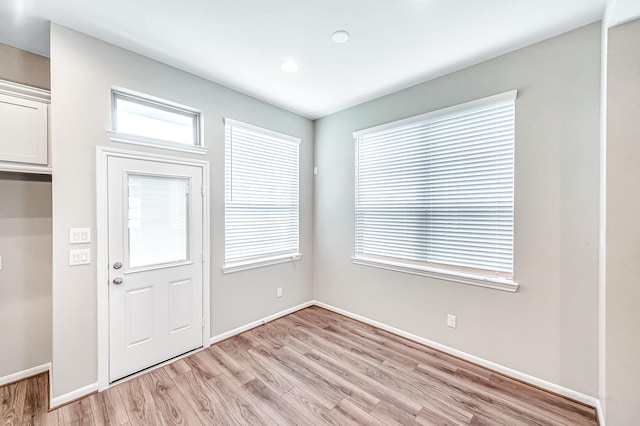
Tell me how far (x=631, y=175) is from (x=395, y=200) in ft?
6.11

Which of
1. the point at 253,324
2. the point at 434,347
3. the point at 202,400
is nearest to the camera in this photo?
the point at 202,400

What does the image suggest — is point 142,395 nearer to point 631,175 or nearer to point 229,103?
point 229,103

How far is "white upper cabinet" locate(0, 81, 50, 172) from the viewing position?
1938 mm

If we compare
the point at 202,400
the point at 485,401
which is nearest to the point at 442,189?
the point at 485,401

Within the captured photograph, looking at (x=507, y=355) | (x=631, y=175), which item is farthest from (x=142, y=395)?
(x=631, y=175)

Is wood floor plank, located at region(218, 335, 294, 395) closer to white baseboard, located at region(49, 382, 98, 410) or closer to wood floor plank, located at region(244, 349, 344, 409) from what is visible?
wood floor plank, located at region(244, 349, 344, 409)

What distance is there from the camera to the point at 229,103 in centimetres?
304

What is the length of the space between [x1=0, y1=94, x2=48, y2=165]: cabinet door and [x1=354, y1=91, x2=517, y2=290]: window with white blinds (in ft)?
10.0

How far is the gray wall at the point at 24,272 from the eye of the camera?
2189 millimetres

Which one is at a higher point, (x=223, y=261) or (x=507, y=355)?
(x=223, y=261)

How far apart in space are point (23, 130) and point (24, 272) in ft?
3.95

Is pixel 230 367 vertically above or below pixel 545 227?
below

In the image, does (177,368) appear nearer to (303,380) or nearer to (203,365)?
(203,365)

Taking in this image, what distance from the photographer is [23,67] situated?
2262mm
